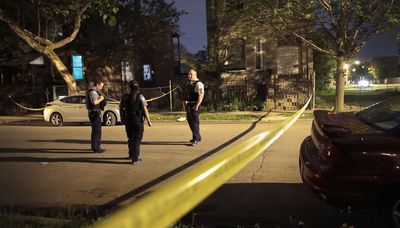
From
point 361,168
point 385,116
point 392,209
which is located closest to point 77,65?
point 385,116

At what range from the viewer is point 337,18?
17344mm

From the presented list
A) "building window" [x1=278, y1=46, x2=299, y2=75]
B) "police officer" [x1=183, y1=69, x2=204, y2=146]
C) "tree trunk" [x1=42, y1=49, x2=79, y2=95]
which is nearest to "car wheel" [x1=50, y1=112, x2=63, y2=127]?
"tree trunk" [x1=42, y1=49, x2=79, y2=95]

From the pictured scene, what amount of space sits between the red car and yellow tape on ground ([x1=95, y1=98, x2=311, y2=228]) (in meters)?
2.18

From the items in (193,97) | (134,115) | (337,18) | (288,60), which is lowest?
(134,115)

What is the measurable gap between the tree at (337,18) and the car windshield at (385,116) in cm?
1047

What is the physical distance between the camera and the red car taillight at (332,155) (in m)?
5.00

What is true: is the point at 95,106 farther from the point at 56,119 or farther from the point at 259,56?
the point at 259,56

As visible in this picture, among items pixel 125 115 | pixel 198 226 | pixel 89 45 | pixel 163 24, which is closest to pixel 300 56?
pixel 163 24

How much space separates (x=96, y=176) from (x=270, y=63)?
1777 centimetres

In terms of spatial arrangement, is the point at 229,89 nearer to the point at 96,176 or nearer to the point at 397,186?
the point at 96,176

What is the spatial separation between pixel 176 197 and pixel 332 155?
335cm

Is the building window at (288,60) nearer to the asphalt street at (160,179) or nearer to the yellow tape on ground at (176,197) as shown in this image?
the asphalt street at (160,179)

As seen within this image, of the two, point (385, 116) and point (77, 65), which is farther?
point (77, 65)

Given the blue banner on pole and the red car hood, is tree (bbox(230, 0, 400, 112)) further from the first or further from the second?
the blue banner on pole
